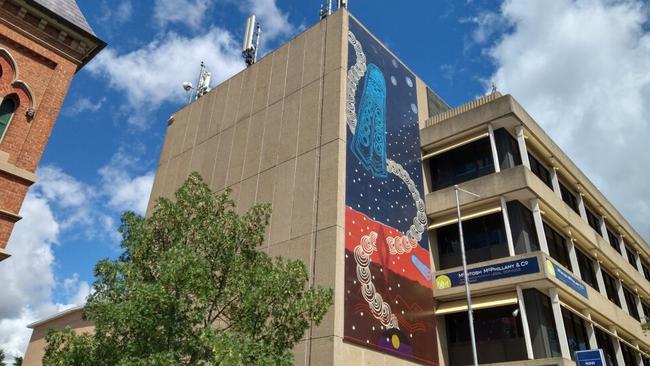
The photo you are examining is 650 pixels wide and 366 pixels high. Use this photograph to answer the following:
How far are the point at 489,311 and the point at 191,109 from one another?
72.4ft

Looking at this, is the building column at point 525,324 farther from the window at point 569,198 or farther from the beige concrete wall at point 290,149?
the window at point 569,198

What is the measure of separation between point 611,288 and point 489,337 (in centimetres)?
1593

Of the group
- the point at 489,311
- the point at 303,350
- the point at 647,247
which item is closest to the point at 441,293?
the point at 489,311

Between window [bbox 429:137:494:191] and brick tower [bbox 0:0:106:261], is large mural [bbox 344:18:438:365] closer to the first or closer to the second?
window [bbox 429:137:494:191]

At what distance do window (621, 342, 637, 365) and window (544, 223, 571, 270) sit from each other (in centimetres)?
791

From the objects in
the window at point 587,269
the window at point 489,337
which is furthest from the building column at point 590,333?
the window at point 489,337

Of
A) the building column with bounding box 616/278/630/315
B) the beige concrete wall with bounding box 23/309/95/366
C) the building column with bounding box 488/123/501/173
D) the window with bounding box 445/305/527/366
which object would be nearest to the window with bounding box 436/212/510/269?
the building column with bounding box 488/123/501/173

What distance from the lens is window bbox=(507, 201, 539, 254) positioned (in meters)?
24.1

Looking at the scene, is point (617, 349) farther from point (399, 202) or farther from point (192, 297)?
point (192, 297)

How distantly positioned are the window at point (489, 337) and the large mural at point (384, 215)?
1399 mm

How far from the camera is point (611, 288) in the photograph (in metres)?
34.3

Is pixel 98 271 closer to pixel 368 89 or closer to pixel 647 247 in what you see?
pixel 368 89

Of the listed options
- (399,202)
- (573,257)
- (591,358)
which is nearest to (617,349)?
(573,257)

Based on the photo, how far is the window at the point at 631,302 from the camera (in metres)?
36.0
